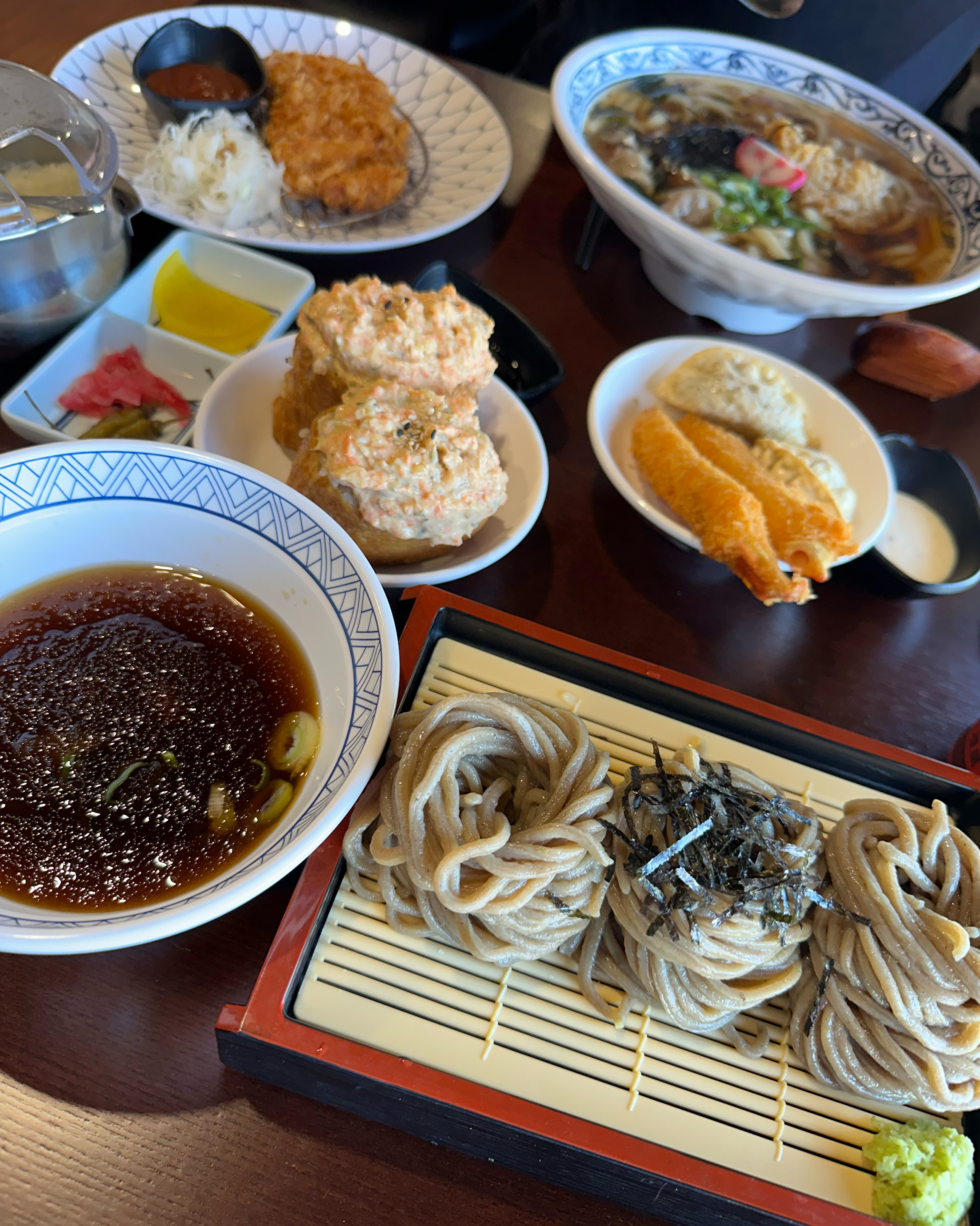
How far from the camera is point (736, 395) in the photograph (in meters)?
1.90

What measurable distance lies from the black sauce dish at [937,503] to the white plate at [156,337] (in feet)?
4.89

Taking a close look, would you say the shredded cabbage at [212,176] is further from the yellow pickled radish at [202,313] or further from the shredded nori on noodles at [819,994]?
the shredded nori on noodles at [819,994]

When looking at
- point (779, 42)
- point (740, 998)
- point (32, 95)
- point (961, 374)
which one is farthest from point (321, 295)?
point (779, 42)

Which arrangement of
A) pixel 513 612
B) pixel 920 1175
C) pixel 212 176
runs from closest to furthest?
pixel 920 1175 → pixel 513 612 → pixel 212 176

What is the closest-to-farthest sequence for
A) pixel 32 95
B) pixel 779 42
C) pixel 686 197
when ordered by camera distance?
pixel 32 95
pixel 686 197
pixel 779 42

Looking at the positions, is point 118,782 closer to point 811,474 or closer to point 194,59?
point 811,474

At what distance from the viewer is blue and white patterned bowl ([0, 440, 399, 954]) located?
1.03 metres

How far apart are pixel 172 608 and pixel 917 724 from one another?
1489 mm

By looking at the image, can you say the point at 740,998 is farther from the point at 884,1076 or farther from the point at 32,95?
the point at 32,95

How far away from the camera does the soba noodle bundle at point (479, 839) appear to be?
109 centimetres

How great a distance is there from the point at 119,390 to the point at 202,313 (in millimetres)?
352

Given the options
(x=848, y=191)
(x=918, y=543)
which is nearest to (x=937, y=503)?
(x=918, y=543)

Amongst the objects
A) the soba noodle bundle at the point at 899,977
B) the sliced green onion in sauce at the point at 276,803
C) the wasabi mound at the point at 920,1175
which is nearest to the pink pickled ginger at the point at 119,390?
the sliced green onion in sauce at the point at 276,803

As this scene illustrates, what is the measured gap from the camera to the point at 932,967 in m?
1.14
